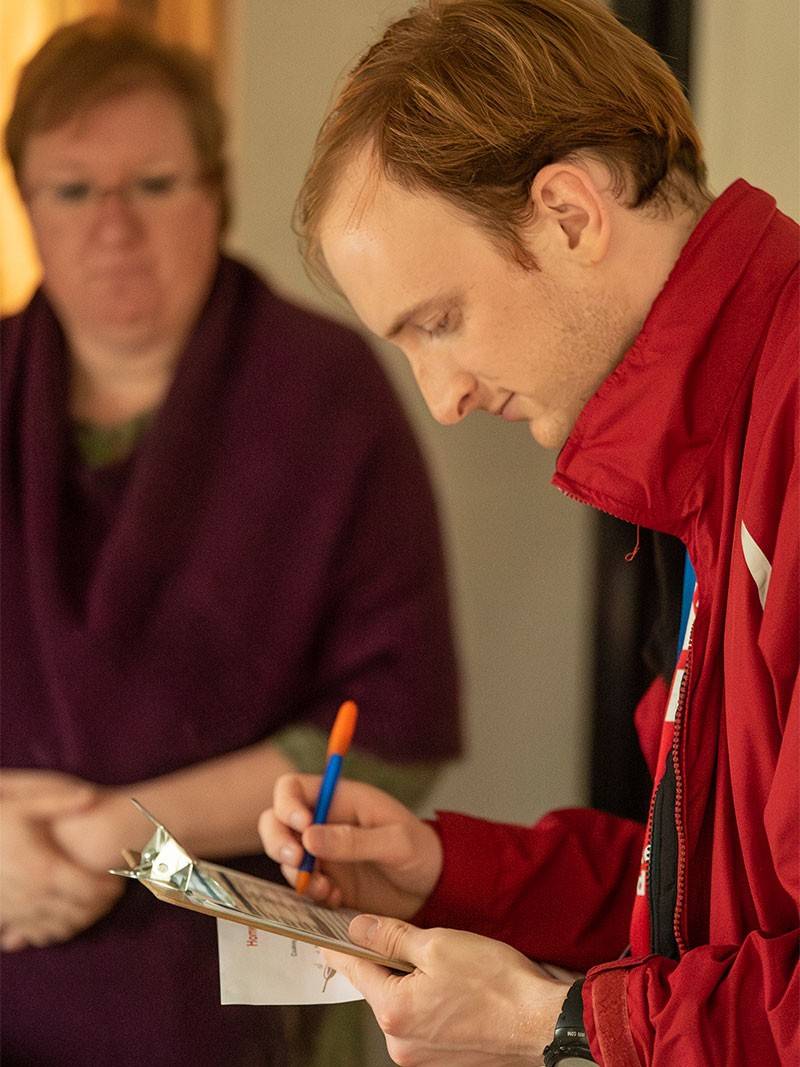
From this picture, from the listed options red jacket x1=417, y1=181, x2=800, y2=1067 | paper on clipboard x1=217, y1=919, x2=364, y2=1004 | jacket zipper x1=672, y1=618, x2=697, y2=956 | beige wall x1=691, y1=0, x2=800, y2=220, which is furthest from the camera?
beige wall x1=691, y1=0, x2=800, y2=220

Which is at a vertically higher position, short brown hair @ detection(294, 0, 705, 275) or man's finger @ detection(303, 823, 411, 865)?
short brown hair @ detection(294, 0, 705, 275)

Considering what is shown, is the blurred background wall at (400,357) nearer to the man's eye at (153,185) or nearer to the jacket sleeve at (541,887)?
the man's eye at (153,185)

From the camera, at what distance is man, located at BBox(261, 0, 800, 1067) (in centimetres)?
81

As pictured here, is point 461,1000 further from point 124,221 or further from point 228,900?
point 124,221

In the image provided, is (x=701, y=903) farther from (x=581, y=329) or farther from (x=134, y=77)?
(x=134, y=77)

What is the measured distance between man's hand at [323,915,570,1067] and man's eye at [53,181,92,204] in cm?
77

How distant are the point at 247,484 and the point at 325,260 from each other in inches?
13.1

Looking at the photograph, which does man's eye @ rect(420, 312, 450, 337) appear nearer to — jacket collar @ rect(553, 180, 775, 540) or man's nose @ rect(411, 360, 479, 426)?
man's nose @ rect(411, 360, 479, 426)

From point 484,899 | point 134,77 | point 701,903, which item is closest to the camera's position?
point 701,903

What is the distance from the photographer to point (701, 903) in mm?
897

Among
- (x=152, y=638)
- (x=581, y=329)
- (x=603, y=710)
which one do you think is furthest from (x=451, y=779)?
(x=581, y=329)

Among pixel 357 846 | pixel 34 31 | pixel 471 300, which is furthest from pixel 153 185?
pixel 357 846

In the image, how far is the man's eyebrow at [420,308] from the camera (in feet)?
3.01

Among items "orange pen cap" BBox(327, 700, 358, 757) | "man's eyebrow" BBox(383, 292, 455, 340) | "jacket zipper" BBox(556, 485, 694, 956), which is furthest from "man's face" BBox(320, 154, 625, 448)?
"orange pen cap" BBox(327, 700, 358, 757)
